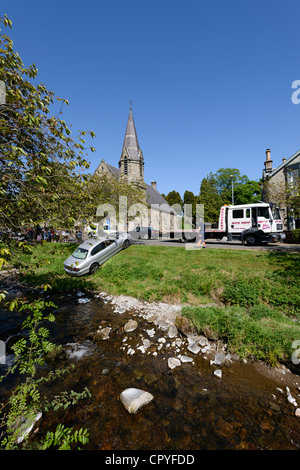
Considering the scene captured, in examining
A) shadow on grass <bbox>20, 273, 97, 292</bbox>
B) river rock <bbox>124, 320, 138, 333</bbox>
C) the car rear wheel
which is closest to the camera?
river rock <bbox>124, 320, 138, 333</bbox>

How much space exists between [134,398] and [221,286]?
5.80 meters

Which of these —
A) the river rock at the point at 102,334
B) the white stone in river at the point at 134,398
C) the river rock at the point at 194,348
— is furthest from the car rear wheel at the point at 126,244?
the white stone in river at the point at 134,398

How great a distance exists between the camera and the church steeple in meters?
42.8

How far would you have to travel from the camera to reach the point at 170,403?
13.0 feet

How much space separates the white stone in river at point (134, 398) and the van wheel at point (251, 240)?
1382cm

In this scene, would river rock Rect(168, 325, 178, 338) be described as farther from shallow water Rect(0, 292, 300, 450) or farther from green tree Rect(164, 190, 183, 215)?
green tree Rect(164, 190, 183, 215)

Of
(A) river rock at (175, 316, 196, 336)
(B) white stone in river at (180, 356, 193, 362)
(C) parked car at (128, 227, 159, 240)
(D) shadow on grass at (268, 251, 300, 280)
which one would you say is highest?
(C) parked car at (128, 227, 159, 240)

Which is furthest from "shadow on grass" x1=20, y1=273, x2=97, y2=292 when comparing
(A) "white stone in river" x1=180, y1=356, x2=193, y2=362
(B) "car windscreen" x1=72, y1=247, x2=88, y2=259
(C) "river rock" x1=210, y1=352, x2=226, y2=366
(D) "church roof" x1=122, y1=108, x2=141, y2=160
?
(D) "church roof" x1=122, y1=108, x2=141, y2=160

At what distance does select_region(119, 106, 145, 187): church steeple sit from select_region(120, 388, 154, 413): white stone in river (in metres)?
40.6

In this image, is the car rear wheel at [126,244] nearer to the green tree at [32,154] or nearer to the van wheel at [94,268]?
the van wheel at [94,268]

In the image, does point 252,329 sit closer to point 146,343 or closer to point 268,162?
point 146,343

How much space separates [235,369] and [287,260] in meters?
6.86

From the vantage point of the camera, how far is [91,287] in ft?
37.0
